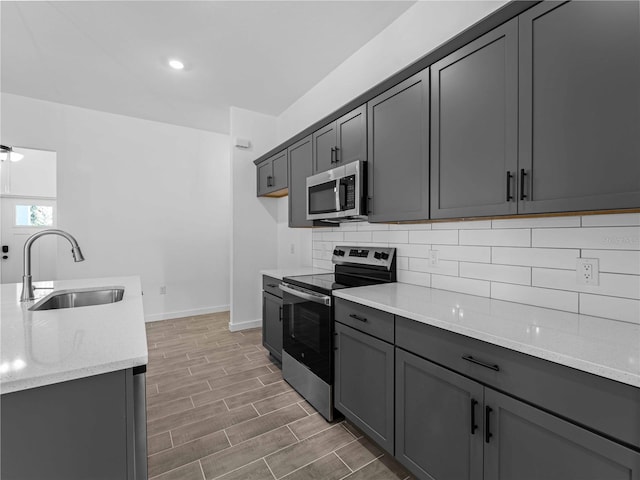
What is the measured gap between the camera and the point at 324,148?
2656 mm

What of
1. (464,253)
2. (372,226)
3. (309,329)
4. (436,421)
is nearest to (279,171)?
(372,226)

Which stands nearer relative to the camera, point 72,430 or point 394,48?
point 72,430

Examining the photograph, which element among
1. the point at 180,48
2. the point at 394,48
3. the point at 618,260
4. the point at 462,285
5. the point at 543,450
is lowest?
the point at 543,450

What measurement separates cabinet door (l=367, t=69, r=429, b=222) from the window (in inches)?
236

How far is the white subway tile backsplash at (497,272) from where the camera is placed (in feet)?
5.13

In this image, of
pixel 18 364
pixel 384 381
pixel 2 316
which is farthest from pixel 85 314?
pixel 384 381

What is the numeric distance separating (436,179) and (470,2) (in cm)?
116

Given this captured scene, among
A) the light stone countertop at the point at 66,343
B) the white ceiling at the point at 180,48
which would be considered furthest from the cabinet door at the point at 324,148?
the light stone countertop at the point at 66,343

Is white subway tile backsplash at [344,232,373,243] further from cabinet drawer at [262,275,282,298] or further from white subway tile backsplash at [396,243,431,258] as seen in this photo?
cabinet drawer at [262,275,282,298]

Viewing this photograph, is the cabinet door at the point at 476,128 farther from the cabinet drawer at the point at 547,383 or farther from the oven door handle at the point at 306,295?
the oven door handle at the point at 306,295

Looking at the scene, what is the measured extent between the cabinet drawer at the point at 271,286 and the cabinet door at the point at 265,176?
1.21 m

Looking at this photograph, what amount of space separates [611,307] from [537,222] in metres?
0.46

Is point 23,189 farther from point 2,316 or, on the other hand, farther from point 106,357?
point 106,357

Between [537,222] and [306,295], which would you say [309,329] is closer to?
[306,295]
